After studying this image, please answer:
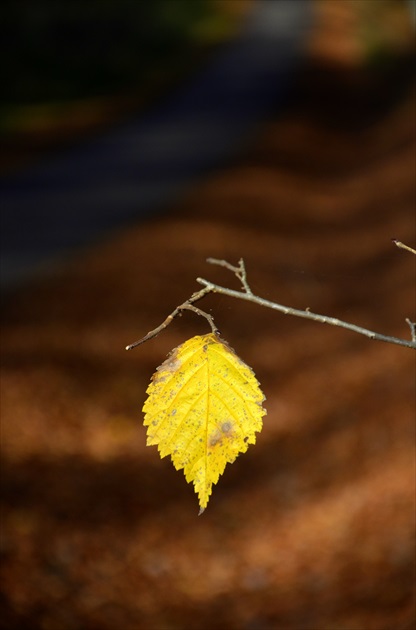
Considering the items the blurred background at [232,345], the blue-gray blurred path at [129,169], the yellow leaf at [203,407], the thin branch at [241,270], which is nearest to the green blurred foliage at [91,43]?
the blue-gray blurred path at [129,169]

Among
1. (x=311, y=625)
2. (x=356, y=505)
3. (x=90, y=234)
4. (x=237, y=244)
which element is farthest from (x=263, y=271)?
(x=311, y=625)

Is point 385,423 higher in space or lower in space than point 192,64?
lower

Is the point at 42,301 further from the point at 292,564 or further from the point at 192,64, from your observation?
the point at 192,64

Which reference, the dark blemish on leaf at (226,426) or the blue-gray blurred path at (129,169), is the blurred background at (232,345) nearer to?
the blue-gray blurred path at (129,169)

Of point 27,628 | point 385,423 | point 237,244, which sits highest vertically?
point 237,244

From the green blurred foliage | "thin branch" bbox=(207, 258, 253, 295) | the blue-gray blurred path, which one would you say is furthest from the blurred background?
the green blurred foliage

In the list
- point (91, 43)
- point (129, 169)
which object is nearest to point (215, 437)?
point (129, 169)

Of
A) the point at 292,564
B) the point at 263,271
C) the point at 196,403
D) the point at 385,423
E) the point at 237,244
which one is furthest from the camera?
the point at 237,244
